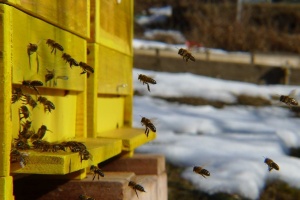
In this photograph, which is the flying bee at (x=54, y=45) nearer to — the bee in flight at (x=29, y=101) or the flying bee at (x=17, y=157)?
the bee in flight at (x=29, y=101)

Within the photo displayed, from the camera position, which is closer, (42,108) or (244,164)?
(42,108)

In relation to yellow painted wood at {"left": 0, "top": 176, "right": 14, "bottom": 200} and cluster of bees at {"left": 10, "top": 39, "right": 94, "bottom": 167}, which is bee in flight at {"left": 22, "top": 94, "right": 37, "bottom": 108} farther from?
yellow painted wood at {"left": 0, "top": 176, "right": 14, "bottom": 200}

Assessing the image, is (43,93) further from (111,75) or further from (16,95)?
(111,75)

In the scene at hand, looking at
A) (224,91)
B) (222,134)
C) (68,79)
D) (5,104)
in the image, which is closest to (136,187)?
(68,79)

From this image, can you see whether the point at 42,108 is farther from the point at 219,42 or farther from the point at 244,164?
the point at 219,42

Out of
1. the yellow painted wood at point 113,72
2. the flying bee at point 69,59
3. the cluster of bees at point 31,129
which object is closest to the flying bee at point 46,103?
the cluster of bees at point 31,129

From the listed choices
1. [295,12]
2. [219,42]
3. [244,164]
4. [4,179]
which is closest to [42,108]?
[4,179]
